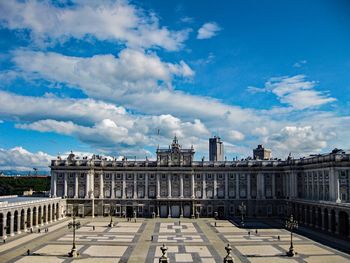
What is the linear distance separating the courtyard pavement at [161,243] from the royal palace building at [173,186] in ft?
53.2

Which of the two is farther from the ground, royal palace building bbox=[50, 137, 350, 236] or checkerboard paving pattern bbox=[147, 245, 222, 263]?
royal palace building bbox=[50, 137, 350, 236]

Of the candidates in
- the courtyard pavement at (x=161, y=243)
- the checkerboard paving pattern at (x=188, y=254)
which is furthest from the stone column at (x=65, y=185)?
the checkerboard paving pattern at (x=188, y=254)

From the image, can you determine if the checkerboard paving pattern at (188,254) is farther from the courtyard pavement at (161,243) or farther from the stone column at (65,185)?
the stone column at (65,185)

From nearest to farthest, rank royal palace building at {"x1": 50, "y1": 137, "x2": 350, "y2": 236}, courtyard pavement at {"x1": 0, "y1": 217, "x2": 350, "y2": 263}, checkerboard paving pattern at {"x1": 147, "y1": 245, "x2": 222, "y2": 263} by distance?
checkerboard paving pattern at {"x1": 147, "y1": 245, "x2": 222, "y2": 263}
courtyard pavement at {"x1": 0, "y1": 217, "x2": 350, "y2": 263}
royal palace building at {"x1": 50, "y1": 137, "x2": 350, "y2": 236}

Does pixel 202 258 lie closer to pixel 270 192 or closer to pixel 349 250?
pixel 349 250

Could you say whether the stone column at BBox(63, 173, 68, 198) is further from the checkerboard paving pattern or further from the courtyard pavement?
the checkerboard paving pattern

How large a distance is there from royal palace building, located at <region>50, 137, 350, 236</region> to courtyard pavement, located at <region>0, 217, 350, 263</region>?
16.2 metres

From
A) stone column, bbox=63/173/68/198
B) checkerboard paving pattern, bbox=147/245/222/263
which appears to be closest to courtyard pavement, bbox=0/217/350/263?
checkerboard paving pattern, bbox=147/245/222/263

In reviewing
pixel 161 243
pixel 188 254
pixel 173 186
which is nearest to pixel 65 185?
pixel 173 186

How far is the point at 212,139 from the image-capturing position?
186m

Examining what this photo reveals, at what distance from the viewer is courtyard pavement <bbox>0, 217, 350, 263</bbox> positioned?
57.7m

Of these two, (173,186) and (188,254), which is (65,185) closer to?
(173,186)

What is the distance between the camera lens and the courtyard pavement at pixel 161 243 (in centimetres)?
5766

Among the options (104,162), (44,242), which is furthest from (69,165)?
(44,242)
